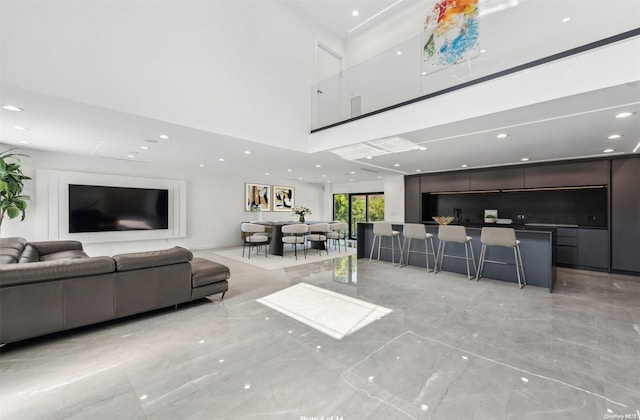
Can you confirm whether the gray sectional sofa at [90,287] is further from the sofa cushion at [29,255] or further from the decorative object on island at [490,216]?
the decorative object on island at [490,216]

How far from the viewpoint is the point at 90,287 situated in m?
2.73

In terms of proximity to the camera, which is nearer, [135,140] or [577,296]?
[577,296]

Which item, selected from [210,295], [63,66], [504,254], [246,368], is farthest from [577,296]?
[63,66]

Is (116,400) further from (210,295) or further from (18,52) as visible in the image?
(18,52)

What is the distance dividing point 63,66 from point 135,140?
1.92 metres

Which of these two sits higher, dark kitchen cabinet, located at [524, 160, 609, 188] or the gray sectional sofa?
dark kitchen cabinet, located at [524, 160, 609, 188]

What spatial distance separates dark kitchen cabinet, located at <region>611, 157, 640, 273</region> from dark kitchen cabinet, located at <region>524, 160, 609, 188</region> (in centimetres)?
17

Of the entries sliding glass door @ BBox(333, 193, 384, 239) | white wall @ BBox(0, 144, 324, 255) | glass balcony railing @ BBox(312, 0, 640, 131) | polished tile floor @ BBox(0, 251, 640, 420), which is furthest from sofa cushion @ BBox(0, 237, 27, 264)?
sliding glass door @ BBox(333, 193, 384, 239)

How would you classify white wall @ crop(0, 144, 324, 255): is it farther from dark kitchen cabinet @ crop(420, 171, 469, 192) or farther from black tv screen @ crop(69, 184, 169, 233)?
dark kitchen cabinet @ crop(420, 171, 469, 192)

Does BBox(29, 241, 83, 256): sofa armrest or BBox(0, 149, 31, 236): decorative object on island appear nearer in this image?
BBox(0, 149, 31, 236): decorative object on island

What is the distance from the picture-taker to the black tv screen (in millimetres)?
6355

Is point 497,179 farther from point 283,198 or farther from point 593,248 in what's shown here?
point 283,198

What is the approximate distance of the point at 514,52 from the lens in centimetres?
328

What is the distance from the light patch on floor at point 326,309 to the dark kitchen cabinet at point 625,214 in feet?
18.4
